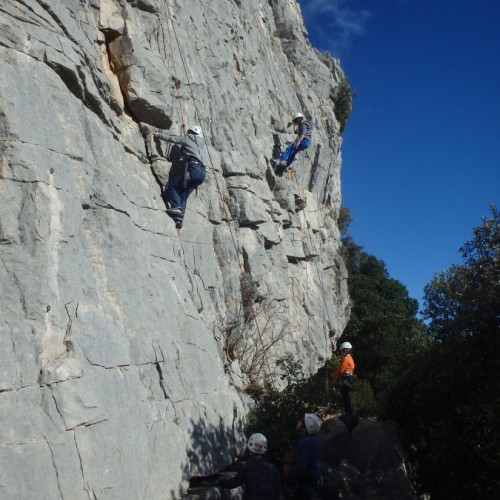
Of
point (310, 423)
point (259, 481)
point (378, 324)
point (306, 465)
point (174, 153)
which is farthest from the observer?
point (378, 324)

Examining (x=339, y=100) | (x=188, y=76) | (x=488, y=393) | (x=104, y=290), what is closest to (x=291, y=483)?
(x=104, y=290)

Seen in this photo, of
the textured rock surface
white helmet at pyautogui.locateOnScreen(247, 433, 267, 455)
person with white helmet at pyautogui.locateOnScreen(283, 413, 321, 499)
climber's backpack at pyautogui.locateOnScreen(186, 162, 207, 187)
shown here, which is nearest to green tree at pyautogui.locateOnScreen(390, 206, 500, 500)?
the textured rock surface

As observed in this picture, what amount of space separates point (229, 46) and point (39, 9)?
32.2 feet

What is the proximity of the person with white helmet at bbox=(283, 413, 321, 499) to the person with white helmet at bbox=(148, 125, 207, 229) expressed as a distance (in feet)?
16.7

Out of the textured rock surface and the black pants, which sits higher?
the black pants

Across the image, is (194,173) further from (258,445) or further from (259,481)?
(259,481)

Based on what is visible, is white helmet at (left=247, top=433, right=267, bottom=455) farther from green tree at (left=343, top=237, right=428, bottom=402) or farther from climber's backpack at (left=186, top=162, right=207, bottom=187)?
green tree at (left=343, top=237, right=428, bottom=402)

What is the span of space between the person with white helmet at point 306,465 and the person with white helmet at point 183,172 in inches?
201

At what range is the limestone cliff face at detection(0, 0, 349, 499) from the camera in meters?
6.11

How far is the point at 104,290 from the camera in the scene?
25.1 feet

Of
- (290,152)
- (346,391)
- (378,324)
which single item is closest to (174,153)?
(346,391)

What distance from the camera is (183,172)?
11.7 meters

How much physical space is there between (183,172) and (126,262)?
3883mm

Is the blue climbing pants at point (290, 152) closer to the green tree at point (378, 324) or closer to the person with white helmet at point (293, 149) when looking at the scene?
the person with white helmet at point (293, 149)
